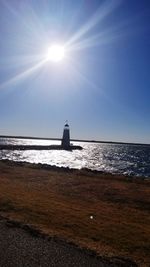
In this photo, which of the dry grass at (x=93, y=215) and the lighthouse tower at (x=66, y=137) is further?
the lighthouse tower at (x=66, y=137)

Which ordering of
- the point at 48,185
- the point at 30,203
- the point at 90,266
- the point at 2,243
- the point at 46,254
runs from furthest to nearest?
the point at 48,185 → the point at 30,203 → the point at 2,243 → the point at 46,254 → the point at 90,266

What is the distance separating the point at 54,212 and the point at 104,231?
2.73 metres

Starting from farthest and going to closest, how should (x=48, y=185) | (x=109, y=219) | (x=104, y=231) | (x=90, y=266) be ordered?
(x=48, y=185) → (x=109, y=219) → (x=104, y=231) → (x=90, y=266)

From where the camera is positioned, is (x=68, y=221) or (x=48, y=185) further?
(x=48, y=185)

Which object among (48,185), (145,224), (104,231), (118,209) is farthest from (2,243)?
(48,185)

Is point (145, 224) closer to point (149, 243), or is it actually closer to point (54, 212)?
point (149, 243)

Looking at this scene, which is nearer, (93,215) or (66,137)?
(93,215)

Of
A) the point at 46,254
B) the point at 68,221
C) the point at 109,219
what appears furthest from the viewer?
the point at 109,219

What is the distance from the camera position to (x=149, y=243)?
9.79 m

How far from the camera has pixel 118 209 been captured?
15.0 m

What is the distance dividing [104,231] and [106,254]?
269 centimetres

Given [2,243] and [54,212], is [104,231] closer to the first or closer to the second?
[54,212]

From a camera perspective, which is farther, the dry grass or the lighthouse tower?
the lighthouse tower

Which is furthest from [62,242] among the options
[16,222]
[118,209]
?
[118,209]
